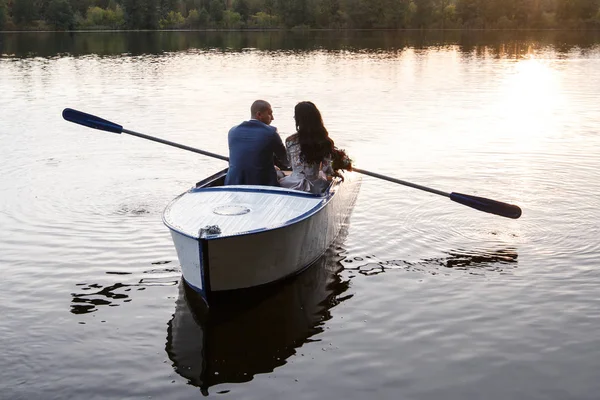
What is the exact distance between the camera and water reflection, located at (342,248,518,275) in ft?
29.7

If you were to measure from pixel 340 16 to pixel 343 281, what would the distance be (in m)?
108

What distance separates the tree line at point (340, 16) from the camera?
107 m

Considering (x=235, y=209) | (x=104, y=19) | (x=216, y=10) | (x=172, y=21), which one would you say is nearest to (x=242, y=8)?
(x=216, y=10)

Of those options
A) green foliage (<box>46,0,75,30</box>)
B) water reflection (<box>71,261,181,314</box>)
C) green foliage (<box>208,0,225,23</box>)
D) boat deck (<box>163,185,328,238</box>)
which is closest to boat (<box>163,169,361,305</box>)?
boat deck (<box>163,185,328,238</box>)

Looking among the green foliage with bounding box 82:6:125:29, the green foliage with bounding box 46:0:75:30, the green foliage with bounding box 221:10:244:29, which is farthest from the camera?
the green foliage with bounding box 221:10:244:29

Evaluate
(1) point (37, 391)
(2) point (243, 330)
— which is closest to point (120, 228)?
(2) point (243, 330)

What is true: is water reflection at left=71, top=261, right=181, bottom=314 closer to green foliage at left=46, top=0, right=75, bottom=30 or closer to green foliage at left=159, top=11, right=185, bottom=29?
green foliage at left=46, top=0, right=75, bottom=30

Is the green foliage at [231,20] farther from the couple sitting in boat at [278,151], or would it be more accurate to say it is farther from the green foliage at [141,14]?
the couple sitting in boat at [278,151]

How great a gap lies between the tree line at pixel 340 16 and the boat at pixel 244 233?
105m

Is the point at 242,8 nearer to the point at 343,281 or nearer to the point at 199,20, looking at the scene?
the point at 199,20

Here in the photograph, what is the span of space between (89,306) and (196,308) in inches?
45.6

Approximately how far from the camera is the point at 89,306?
7906 mm

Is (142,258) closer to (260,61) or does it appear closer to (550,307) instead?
(550,307)

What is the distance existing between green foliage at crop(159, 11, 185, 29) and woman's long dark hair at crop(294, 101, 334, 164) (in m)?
114
